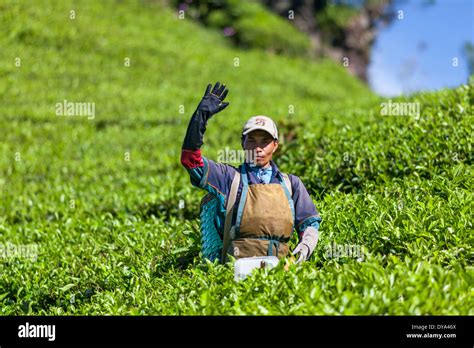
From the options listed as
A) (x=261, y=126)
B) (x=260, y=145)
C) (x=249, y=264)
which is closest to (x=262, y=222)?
(x=249, y=264)

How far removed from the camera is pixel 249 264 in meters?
5.04

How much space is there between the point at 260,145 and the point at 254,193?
0.46 m

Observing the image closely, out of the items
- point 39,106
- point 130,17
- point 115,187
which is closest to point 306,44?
point 130,17

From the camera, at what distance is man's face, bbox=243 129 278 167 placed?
5191 millimetres

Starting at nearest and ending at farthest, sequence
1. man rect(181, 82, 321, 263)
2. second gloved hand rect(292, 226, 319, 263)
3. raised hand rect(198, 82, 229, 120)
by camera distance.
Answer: raised hand rect(198, 82, 229, 120) < man rect(181, 82, 321, 263) < second gloved hand rect(292, 226, 319, 263)

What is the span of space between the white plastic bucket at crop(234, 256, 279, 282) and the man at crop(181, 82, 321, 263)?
3.5 inches

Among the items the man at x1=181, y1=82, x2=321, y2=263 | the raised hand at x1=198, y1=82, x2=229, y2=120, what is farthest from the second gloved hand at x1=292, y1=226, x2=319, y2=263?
the raised hand at x1=198, y1=82, x2=229, y2=120

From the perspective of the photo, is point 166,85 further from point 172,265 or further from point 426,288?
point 426,288

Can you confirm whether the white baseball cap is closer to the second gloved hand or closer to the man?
the man

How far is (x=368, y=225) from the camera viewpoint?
593 cm

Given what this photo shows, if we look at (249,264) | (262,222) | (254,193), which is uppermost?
(254,193)

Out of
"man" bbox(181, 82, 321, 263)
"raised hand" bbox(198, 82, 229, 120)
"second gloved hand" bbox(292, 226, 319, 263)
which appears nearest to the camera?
"raised hand" bbox(198, 82, 229, 120)

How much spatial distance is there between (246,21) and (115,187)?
2740 centimetres

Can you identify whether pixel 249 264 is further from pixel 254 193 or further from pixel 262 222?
pixel 254 193
